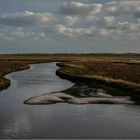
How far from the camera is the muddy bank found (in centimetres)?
3428

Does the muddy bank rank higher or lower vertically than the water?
higher

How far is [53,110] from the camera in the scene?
3006cm

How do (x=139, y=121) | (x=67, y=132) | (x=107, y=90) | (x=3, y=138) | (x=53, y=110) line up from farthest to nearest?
(x=107, y=90) → (x=53, y=110) → (x=139, y=121) → (x=67, y=132) → (x=3, y=138)

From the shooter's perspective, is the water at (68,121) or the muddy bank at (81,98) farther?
the muddy bank at (81,98)

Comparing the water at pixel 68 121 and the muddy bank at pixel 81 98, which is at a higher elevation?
the muddy bank at pixel 81 98

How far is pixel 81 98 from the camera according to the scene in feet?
120

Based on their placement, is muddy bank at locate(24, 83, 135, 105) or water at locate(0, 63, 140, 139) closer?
water at locate(0, 63, 140, 139)

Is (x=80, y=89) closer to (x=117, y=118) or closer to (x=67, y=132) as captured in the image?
(x=117, y=118)

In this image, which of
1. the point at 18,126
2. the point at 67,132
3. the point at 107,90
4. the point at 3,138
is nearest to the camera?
the point at 3,138

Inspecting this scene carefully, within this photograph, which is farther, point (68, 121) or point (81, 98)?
point (81, 98)

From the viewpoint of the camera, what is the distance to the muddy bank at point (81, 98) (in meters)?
34.3

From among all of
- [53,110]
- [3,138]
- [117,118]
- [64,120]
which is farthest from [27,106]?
[3,138]

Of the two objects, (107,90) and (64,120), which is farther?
(107,90)

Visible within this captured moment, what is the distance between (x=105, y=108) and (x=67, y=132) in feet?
31.6
